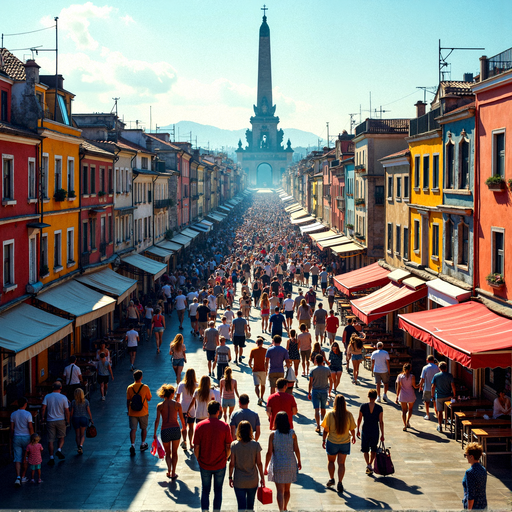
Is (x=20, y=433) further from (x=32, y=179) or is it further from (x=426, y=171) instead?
(x=426, y=171)

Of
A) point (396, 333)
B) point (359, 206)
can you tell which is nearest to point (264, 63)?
point (359, 206)

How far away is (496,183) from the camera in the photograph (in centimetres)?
1622

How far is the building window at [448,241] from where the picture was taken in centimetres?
2139

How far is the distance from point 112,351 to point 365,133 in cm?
1966

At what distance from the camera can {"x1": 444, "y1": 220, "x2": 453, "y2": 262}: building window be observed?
21.4 meters

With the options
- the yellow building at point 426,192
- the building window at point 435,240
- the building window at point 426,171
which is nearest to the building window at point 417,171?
the yellow building at point 426,192

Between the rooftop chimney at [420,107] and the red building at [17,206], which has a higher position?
the rooftop chimney at [420,107]

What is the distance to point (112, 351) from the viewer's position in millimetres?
22922

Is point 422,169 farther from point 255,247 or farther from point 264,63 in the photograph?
point 264,63

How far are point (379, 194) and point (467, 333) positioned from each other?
22267 millimetres

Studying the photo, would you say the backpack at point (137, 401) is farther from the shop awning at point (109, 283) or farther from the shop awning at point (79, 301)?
the shop awning at point (109, 283)

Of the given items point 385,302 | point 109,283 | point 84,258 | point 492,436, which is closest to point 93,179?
point 84,258

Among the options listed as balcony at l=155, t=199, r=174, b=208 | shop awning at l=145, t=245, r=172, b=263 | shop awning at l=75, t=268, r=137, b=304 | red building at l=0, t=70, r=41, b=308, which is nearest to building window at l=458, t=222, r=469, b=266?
shop awning at l=75, t=268, r=137, b=304

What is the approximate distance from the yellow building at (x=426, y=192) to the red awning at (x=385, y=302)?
1074 mm
